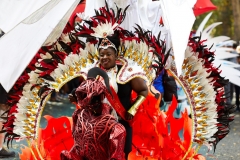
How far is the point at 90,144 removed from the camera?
12.4 ft

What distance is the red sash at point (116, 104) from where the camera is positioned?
4.15 meters

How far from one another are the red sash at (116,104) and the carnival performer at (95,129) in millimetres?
274

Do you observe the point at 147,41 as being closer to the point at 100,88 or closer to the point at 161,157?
the point at 100,88

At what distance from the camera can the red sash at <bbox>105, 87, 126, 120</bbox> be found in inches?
163

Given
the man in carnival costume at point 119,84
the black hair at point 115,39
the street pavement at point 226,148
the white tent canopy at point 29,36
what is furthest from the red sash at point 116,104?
the street pavement at point 226,148

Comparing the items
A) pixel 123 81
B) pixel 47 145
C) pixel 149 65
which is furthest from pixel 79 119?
pixel 47 145

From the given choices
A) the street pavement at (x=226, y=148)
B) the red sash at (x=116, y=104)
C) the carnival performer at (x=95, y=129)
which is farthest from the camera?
the street pavement at (x=226, y=148)

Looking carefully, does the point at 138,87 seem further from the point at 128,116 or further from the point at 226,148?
the point at 226,148

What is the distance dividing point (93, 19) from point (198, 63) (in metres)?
1.13

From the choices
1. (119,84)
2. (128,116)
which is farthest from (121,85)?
(128,116)

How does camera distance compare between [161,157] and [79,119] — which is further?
[161,157]

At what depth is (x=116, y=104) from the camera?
4.24 meters

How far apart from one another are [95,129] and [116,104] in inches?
20.8

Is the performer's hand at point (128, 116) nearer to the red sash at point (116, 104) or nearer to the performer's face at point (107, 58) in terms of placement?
the red sash at point (116, 104)
